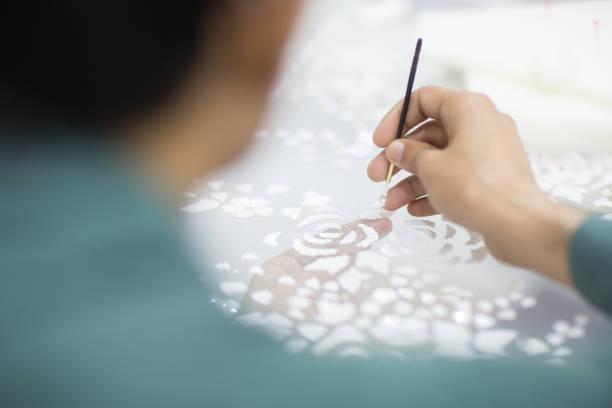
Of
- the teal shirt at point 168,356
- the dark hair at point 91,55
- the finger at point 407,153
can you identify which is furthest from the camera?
the dark hair at point 91,55

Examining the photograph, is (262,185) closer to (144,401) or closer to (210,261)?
(210,261)

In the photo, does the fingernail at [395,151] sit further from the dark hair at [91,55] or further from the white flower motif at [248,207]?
the dark hair at [91,55]

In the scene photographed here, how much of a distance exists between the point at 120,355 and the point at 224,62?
47 centimetres

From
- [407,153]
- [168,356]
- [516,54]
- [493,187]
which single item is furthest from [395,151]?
[516,54]

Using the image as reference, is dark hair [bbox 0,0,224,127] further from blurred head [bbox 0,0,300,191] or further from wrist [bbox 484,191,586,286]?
wrist [bbox 484,191,586,286]

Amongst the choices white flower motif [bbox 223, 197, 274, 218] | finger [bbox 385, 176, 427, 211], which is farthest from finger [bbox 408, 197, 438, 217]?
white flower motif [bbox 223, 197, 274, 218]

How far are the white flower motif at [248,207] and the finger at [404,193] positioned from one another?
0.13m

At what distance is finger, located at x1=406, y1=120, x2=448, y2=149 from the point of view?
64cm

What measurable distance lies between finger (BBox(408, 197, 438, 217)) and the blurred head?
232 millimetres

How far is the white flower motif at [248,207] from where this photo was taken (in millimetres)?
650

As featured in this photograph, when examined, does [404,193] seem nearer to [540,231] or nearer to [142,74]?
[540,231]

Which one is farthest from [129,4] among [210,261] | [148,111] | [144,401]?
[144,401]

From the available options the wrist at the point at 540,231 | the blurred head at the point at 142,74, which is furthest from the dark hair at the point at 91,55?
the wrist at the point at 540,231

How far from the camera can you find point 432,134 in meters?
0.65
